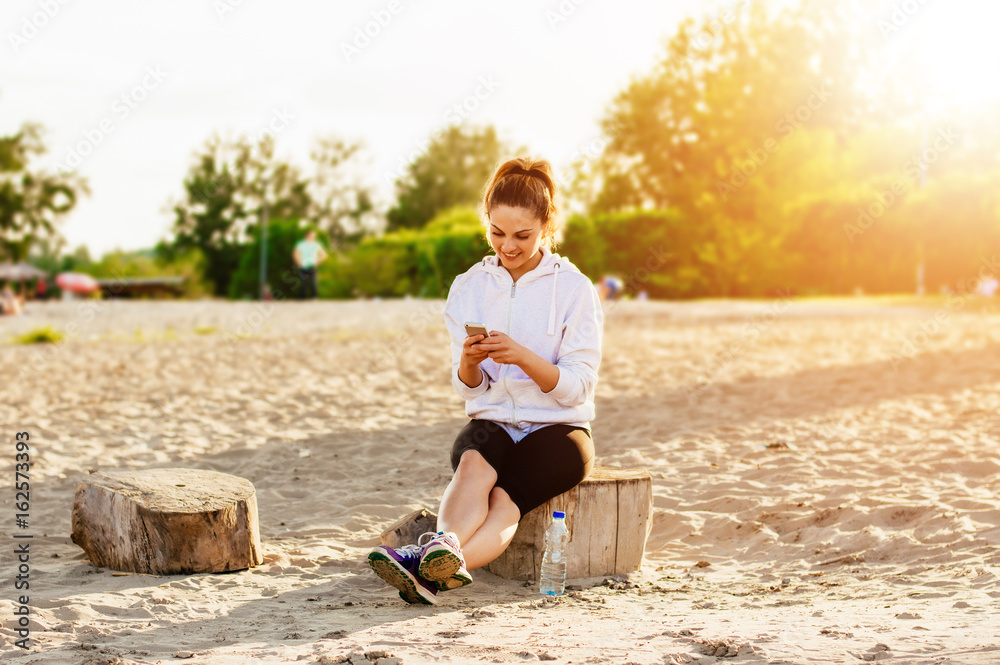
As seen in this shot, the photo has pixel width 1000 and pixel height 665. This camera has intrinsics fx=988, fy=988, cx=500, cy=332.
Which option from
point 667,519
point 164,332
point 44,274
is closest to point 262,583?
point 667,519

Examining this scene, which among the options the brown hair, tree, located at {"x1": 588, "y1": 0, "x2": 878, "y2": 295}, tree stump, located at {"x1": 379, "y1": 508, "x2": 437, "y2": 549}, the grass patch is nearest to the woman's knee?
tree stump, located at {"x1": 379, "y1": 508, "x2": 437, "y2": 549}

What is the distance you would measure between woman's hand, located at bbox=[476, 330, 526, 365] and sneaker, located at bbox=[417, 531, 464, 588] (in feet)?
2.10

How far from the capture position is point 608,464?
5.75 metres

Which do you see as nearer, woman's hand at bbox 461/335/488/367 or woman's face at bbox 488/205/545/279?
woman's hand at bbox 461/335/488/367

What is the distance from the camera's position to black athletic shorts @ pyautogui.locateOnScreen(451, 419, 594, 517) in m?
3.64

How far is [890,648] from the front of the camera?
275 centimetres

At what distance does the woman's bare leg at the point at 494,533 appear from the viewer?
347cm

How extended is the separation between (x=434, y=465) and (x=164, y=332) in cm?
1038

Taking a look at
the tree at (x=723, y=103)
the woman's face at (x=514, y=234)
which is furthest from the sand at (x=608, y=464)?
the tree at (x=723, y=103)

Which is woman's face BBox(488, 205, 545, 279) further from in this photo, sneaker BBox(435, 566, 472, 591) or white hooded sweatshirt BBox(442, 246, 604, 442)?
sneaker BBox(435, 566, 472, 591)

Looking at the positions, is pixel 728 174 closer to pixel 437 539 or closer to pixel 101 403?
pixel 101 403

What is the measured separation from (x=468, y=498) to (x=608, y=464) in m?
2.33

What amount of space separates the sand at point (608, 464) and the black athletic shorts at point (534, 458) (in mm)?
393

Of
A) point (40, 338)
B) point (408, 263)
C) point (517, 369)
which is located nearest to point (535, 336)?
point (517, 369)
